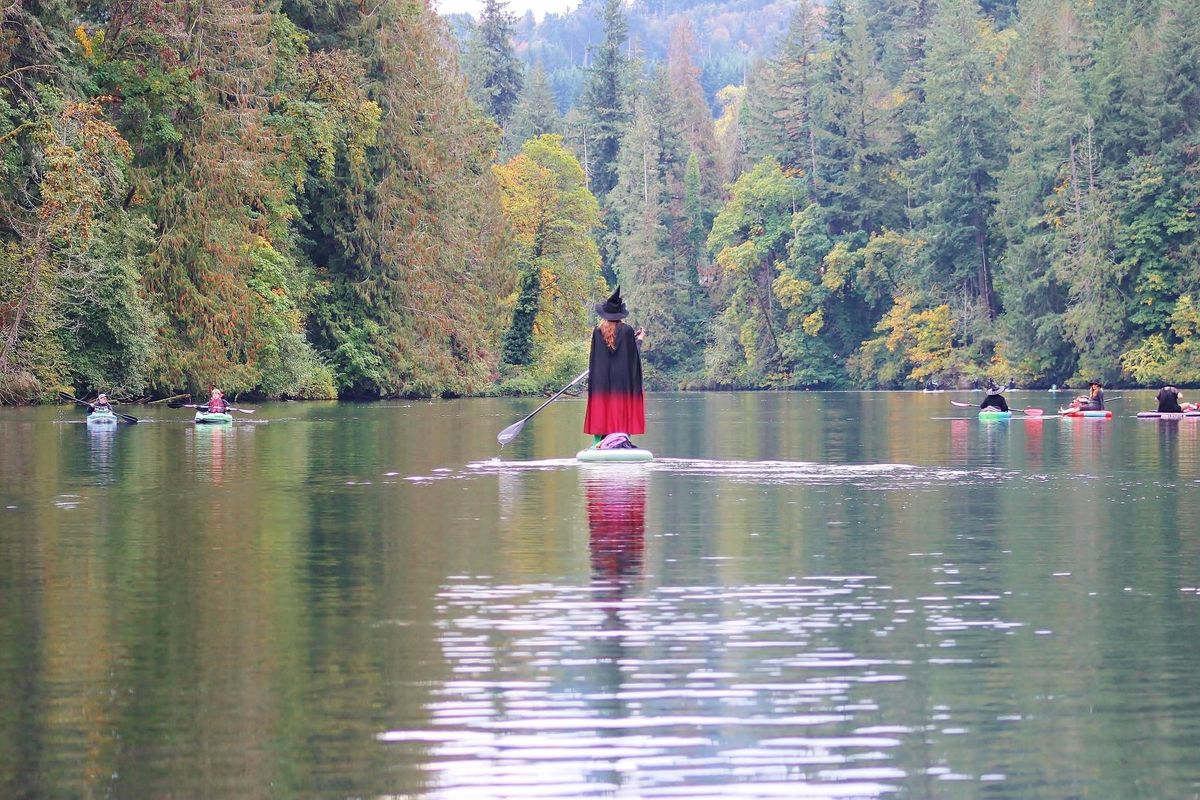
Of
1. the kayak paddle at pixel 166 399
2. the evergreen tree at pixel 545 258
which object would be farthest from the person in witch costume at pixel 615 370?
the evergreen tree at pixel 545 258

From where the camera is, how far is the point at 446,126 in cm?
8112

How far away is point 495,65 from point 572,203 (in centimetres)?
5773

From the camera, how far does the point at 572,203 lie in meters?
102

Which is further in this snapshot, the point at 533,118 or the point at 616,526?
the point at 533,118

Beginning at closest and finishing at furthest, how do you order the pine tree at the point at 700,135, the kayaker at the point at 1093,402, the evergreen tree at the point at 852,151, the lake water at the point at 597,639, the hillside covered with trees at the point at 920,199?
1. the lake water at the point at 597,639
2. the kayaker at the point at 1093,402
3. the hillside covered with trees at the point at 920,199
4. the evergreen tree at the point at 852,151
5. the pine tree at the point at 700,135

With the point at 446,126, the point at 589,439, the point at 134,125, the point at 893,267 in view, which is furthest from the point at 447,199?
the point at 893,267

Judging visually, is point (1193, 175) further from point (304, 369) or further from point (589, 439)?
point (589, 439)

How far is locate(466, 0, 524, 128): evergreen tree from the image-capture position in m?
154

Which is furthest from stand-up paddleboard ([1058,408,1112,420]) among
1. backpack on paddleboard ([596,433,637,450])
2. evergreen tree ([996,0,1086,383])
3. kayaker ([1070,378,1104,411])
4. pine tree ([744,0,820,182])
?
pine tree ([744,0,820,182])

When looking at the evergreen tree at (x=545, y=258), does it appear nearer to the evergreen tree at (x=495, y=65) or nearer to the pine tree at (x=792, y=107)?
the pine tree at (x=792, y=107)

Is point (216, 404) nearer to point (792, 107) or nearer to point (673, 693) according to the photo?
point (673, 693)

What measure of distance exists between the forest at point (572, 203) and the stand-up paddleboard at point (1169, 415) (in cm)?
2597

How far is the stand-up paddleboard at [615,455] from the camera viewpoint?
2953 cm

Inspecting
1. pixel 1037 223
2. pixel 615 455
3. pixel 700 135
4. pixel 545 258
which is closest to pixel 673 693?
pixel 615 455
